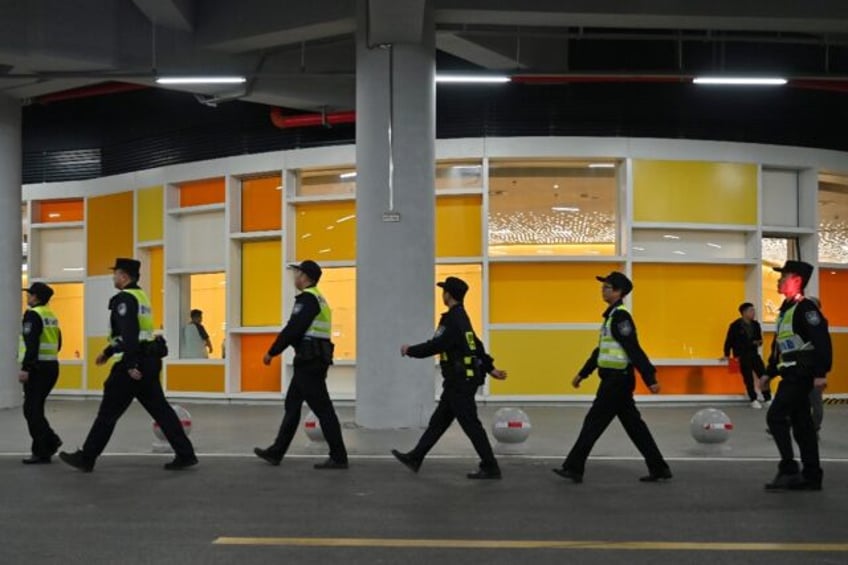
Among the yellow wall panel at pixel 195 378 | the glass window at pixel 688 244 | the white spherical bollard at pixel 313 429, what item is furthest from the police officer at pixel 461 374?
the yellow wall panel at pixel 195 378

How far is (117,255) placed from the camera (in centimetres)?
2038

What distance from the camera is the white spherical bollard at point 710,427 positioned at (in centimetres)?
1175

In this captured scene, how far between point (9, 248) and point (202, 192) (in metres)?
3.37

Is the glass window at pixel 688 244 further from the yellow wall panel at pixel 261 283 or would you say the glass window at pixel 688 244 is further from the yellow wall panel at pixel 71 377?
the yellow wall panel at pixel 71 377

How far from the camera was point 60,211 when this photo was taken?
844 inches

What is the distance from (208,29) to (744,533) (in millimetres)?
11870

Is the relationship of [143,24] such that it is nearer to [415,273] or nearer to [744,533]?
[415,273]

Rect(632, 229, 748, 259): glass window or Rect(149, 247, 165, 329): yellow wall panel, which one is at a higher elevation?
Rect(632, 229, 748, 259): glass window

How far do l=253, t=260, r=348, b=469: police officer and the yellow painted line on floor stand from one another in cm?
326

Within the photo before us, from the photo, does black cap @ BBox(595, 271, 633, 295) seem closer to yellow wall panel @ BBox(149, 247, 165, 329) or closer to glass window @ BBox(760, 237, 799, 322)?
glass window @ BBox(760, 237, 799, 322)

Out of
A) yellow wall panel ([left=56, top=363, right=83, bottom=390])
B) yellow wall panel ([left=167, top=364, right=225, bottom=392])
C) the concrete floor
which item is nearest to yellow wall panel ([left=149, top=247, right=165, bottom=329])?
yellow wall panel ([left=167, top=364, right=225, bottom=392])

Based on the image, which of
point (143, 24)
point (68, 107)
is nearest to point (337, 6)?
point (143, 24)

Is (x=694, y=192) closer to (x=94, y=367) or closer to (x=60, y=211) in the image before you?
(x=94, y=367)

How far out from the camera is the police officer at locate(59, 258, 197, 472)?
398 inches
